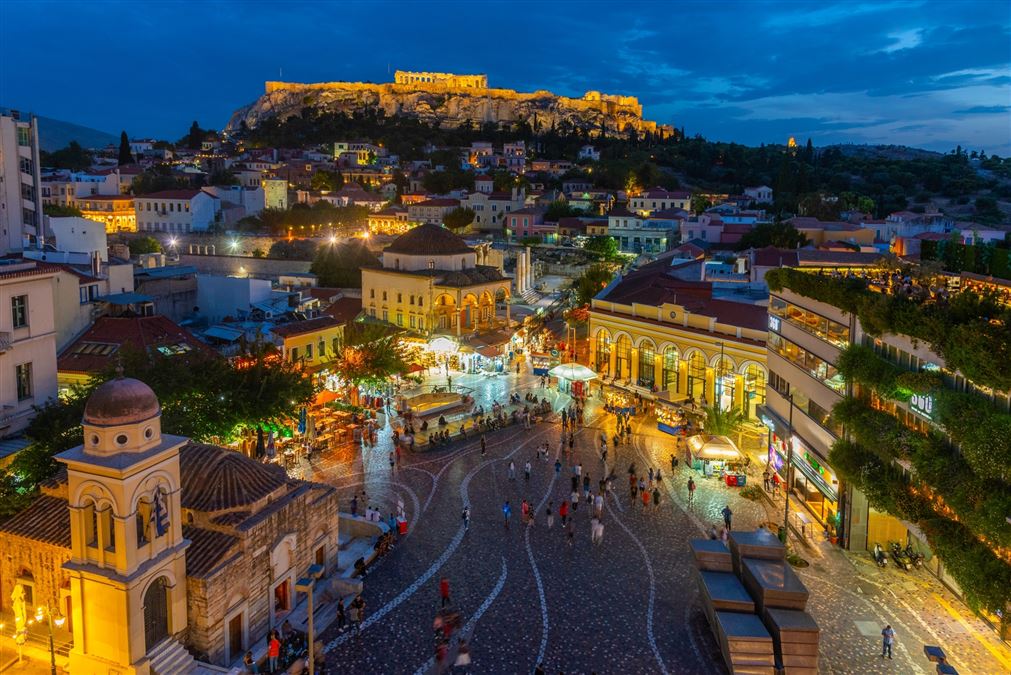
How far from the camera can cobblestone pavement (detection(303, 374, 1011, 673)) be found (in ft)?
50.2

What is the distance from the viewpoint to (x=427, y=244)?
49406 millimetres

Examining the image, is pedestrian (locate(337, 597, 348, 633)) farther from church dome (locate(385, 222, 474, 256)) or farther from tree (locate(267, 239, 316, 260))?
tree (locate(267, 239, 316, 260))

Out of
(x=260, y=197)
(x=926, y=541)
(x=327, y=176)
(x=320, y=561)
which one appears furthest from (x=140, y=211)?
(x=926, y=541)

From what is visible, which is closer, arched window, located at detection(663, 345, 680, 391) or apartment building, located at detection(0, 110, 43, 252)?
arched window, located at detection(663, 345, 680, 391)

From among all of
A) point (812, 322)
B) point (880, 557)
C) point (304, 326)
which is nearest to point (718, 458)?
point (812, 322)

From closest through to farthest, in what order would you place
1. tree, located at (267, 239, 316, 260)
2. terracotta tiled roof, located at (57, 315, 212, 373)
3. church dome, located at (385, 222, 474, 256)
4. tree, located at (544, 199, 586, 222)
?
terracotta tiled roof, located at (57, 315, 212, 373)
church dome, located at (385, 222, 474, 256)
tree, located at (267, 239, 316, 260)
tree, located at (544, 199, 586, 222)

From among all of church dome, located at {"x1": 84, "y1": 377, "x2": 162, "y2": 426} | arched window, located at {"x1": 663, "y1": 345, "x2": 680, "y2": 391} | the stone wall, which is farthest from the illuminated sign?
arched window, located at {"x1": 663, "y1": 345, "x2": 680, "y2": 391}

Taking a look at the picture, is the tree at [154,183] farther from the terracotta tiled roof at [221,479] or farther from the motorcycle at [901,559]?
the motorcycle at [901,559]

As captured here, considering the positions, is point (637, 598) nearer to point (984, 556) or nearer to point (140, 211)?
point (984, 556)

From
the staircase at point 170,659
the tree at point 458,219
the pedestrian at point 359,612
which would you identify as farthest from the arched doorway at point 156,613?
the tree at point 458,219

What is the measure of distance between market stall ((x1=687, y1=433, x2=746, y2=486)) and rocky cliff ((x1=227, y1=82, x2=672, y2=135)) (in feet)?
485

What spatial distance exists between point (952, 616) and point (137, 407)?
17.1 m

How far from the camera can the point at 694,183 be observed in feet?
387

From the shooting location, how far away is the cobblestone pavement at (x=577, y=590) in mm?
15305
